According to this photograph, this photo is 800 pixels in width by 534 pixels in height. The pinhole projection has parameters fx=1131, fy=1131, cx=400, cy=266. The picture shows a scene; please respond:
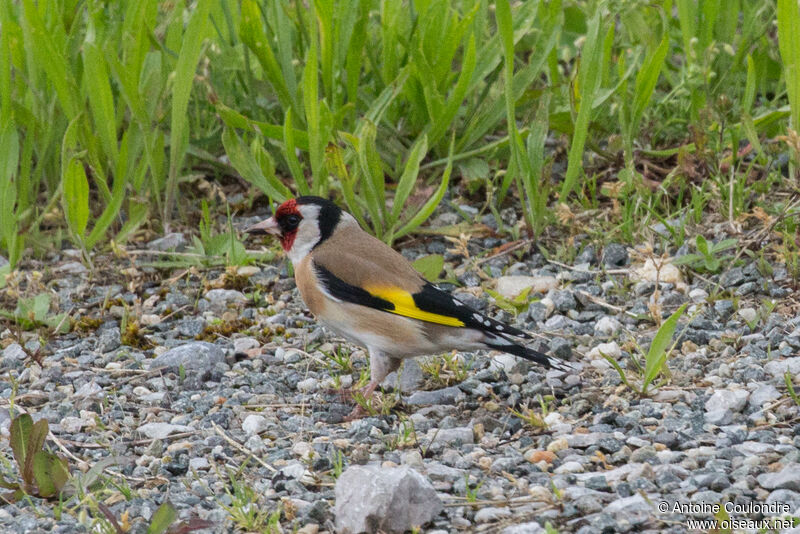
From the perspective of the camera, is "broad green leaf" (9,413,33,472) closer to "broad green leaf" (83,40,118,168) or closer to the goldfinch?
the goldfinch

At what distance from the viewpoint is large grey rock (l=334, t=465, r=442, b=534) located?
328 cm

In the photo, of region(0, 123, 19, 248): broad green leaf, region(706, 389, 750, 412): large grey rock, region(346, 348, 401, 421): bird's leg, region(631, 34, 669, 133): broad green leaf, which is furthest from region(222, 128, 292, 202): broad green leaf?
region(706, 389, 750, 412): large grey rock

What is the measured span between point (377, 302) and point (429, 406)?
1.73ft

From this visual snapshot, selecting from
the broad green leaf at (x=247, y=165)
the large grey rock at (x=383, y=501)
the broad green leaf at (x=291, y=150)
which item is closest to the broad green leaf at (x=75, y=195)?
the broad green leaf at (x=247, y=165)

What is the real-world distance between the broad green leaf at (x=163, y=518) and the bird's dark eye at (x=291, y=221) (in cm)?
218

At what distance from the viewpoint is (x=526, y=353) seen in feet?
14.6

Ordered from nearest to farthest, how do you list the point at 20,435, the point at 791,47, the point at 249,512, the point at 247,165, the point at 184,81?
the point at 249,512 < the point at 20,435 < the point at 791,47 < the point at 184,81 < the point at 247,165

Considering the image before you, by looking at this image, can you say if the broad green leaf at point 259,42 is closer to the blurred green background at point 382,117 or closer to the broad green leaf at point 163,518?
the blurred green background at point 382,117

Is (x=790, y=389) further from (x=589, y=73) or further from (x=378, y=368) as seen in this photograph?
(x=589, y=73)

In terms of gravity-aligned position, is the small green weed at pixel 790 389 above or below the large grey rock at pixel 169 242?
above

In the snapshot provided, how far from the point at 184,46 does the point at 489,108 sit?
1.74m

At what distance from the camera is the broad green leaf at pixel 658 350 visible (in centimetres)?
419

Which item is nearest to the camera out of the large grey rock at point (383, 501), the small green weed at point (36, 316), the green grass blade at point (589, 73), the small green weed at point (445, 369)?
the large grey rock at point (383, 501)

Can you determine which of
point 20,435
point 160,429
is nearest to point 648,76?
point 160,429
